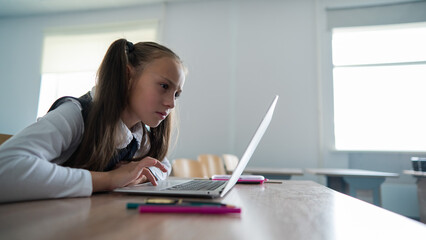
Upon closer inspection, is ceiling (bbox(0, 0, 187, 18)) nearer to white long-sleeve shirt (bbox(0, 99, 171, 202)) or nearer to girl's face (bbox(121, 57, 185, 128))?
girl's face (bbox(121, 57, 185, 128))

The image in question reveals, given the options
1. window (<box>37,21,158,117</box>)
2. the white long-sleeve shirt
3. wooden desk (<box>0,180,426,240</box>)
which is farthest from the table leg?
window (<box>37,21,158,117</box>)

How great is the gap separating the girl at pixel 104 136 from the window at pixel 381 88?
9.77 ft

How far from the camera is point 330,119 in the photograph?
11.2 feet

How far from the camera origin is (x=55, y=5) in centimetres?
432

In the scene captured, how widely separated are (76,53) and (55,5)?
33.8 inches

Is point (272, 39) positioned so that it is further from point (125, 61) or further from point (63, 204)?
point (63, 204)

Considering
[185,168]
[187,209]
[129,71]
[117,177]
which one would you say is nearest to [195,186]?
[117,177]

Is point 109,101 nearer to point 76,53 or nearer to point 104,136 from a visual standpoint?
point 104,136

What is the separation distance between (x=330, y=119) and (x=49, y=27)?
15.6ft

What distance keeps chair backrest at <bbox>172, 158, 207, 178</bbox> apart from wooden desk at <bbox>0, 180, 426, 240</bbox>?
3.71 feet

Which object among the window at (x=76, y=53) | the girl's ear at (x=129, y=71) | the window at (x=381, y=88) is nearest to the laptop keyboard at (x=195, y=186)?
the girl's ear at (x=129, y=71)

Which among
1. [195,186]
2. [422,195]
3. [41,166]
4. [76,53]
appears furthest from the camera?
[76,53]

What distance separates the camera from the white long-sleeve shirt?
48cm

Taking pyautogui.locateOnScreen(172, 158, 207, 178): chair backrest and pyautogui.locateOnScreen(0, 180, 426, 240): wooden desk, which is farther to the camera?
pyautogui.locateOnScreen(172, 158, 207, 178): chair backrest
